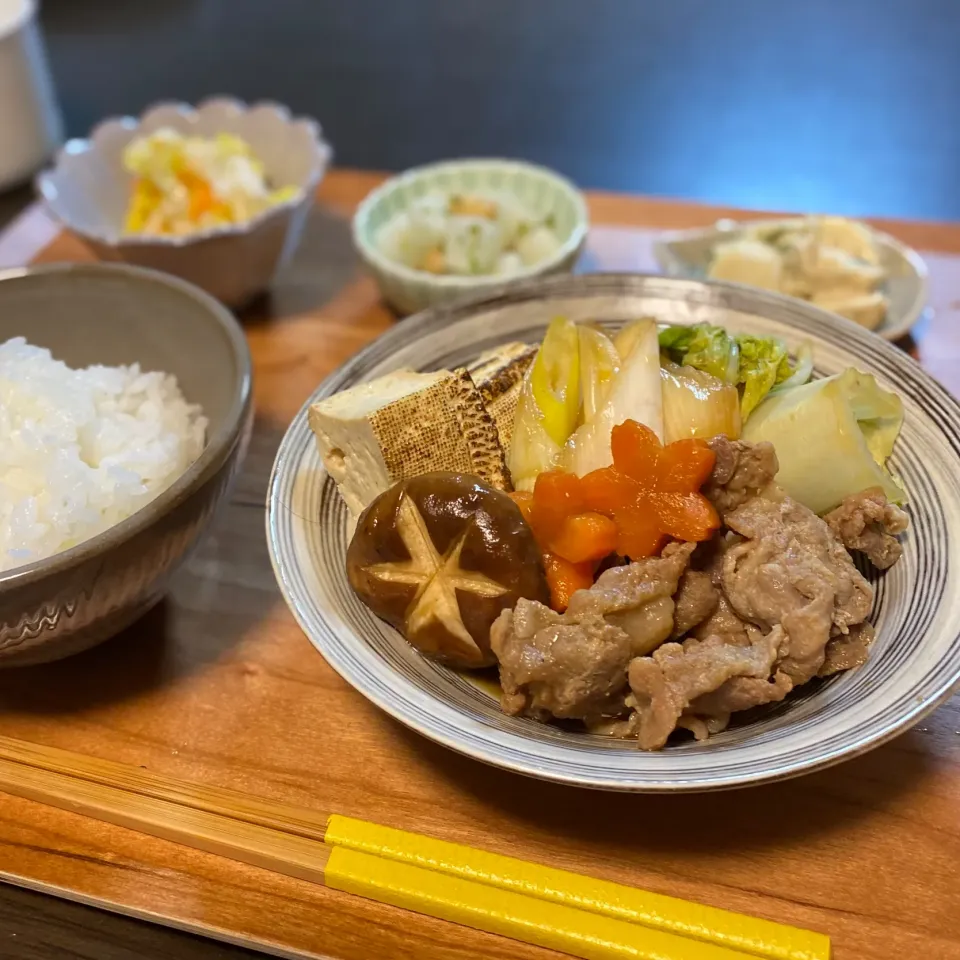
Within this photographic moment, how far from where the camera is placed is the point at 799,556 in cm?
142

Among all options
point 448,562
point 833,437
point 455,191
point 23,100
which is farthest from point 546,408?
point 23,100

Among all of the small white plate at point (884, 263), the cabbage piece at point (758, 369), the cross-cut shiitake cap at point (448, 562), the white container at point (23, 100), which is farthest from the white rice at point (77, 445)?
the white container at point (23, 100)

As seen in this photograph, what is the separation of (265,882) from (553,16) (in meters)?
5.62

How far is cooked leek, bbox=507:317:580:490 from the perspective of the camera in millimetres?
1675

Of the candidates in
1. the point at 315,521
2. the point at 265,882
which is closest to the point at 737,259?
the point at 315,521

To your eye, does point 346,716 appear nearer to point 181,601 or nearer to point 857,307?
point 181,601

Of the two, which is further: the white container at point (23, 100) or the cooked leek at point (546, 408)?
the white container at point (23, 100)

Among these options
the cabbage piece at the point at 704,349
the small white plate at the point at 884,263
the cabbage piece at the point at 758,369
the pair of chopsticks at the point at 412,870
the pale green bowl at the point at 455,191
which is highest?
the cabbage piece at the point at 704,349

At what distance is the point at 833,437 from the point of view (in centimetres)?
158

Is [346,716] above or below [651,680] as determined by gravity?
below

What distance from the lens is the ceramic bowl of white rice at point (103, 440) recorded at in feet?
4.84

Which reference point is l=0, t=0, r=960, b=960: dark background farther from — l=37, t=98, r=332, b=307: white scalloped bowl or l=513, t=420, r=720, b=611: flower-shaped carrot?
l=513, t=420, r=720, b=611: flower-shaped carrot

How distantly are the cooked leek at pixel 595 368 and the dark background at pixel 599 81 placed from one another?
96.6 inches

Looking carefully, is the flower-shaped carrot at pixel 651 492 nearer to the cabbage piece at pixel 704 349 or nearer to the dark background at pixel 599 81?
the cabbage piece at pixel 704 349
